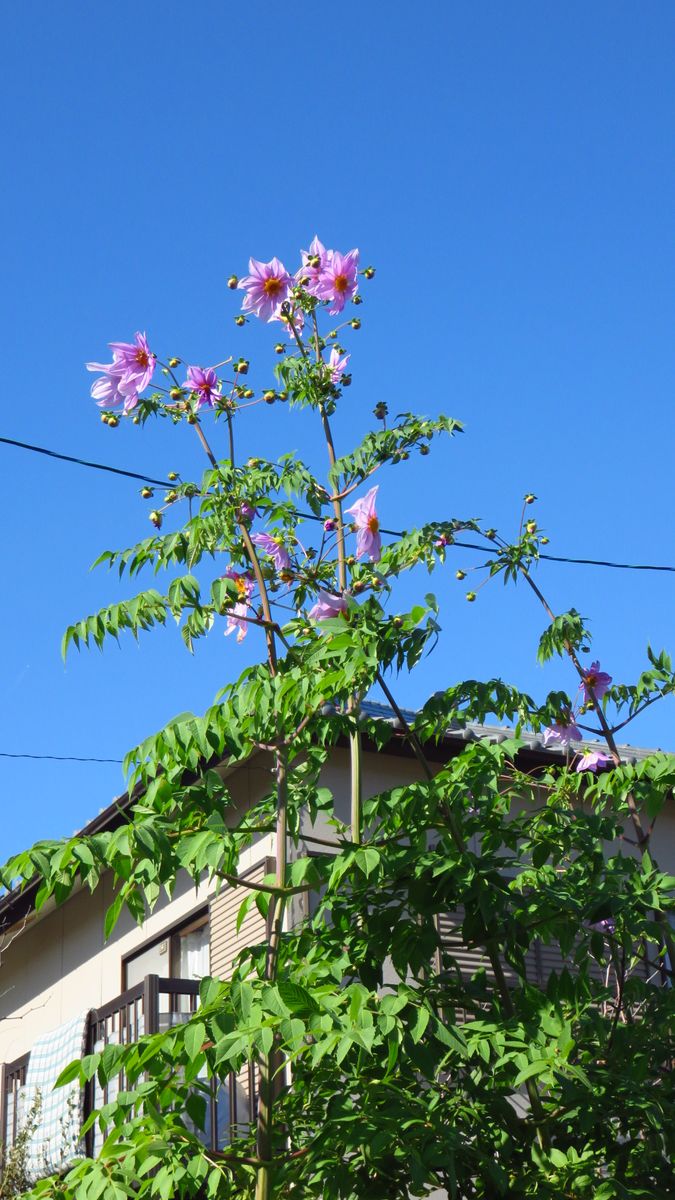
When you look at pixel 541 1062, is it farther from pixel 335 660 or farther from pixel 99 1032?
pixel 99 1032

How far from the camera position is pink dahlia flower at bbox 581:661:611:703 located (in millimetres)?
6199

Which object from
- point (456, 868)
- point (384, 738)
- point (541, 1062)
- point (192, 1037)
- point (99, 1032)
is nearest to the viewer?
point (192, 1037)

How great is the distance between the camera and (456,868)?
14.3 feet

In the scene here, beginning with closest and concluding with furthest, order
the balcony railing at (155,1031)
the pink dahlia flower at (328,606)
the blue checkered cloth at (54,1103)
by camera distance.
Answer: the pink dahlia flower at (328,606), the balcony railing at (155,1031), the blue checkered cloth at (54,1103)

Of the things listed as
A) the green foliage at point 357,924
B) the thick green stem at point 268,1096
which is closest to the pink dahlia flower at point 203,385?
the green foliage at point 357,924

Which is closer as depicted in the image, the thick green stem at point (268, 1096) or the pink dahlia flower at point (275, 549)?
the thick green stem at point (268, 1096)

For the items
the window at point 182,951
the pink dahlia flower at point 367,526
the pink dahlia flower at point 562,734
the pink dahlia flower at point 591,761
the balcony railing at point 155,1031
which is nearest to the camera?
the pink dahlia flower at point 367,526

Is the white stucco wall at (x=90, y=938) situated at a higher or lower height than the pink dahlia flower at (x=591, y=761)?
higher

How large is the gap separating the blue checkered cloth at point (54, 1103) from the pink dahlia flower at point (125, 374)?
609 cm

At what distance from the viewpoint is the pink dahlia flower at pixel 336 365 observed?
17.2ft

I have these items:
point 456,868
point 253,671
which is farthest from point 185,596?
point 456,868

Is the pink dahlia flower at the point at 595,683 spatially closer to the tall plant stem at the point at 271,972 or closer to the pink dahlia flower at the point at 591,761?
the pink dahlia flower at the point at 591,761

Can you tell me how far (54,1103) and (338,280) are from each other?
301 inches

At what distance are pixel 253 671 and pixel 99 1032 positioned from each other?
6.25 meters
